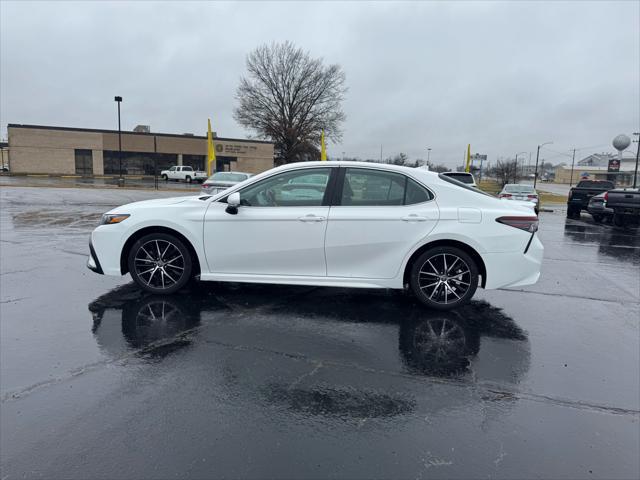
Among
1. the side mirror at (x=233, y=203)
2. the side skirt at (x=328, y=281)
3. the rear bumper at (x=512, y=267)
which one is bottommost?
the side skirt at (x=328, y=281)

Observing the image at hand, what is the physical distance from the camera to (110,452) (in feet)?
8.56

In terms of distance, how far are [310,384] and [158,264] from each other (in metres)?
2.89

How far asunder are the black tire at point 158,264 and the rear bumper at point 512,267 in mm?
3496

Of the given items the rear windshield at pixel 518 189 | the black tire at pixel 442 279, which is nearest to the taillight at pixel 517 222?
the black tire at pixel 442 279

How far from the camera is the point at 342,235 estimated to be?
5133mm

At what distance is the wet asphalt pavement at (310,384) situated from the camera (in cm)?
262

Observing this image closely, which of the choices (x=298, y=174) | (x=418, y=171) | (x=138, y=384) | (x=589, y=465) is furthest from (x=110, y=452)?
(x=418, y=171)

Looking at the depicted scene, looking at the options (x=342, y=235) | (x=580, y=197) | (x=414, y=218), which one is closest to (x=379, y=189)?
(x=414, y=218)

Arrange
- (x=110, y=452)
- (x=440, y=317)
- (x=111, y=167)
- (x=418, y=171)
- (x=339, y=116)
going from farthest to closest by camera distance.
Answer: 1. (x=339, y=116)
2. (x=111, y=167)
3. (x=418, y=171)
4. (x=440, y=317)
5. (x=110, y=452)

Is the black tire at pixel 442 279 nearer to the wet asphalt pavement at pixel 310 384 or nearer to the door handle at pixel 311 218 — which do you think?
the wet asphalt pavement at pixel 310 384

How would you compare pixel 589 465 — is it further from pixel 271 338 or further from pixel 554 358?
pixel 271 338

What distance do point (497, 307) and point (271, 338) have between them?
2921mm

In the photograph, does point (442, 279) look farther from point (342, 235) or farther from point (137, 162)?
point (137, 162)

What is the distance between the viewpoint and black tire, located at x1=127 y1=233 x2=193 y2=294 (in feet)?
18.0
